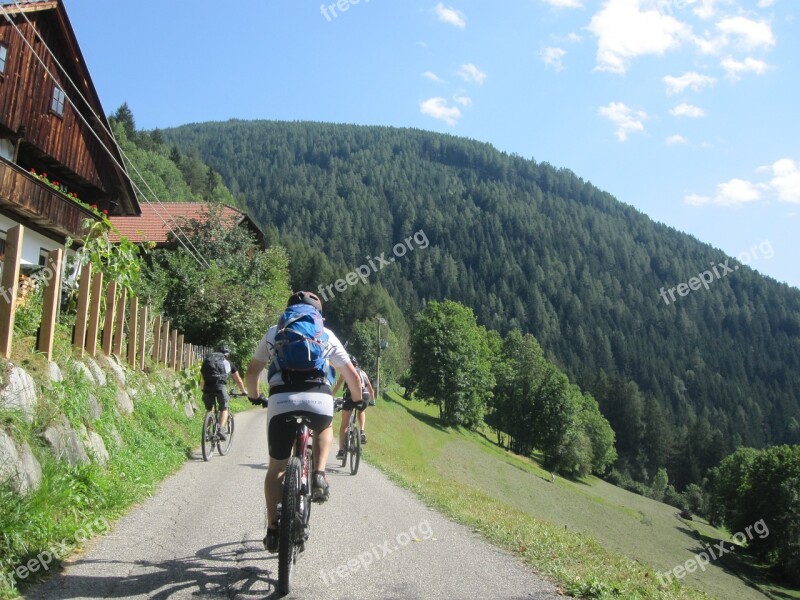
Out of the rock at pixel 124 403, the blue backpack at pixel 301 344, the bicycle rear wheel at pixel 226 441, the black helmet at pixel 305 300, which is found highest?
the black helmet at pixel 305 300

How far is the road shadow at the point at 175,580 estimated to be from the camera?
421 centimetres

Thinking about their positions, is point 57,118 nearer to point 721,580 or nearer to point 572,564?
point 572,564

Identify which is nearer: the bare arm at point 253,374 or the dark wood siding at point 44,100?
the bare arm at point 253,374

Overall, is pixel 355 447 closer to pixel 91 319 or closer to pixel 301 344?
pixel 91 319

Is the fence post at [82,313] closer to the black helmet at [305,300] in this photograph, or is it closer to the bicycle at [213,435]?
the bicycle at [213,435]

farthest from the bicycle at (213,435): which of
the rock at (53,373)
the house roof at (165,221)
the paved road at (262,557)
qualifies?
the house roof at (165,221)

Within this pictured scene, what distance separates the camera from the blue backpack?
4609mm

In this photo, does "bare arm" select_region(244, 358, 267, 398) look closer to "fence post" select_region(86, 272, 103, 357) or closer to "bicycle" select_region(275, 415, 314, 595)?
→ "bicycle" select_region(275, 415, 314, 595)

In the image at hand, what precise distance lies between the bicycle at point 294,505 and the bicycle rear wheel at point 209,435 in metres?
6.41

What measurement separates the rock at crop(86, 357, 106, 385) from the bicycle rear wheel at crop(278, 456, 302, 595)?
565cm

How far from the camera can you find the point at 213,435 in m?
11.1

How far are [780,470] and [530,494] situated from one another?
33637mm

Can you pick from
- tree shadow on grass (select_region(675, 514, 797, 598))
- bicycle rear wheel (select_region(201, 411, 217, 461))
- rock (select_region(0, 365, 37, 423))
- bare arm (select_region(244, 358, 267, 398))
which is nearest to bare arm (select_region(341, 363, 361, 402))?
bare arm (select_region(244, 358, 267, 398))

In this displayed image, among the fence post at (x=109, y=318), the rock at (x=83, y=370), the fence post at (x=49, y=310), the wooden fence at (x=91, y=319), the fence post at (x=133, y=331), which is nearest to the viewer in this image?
the wooden fence at (x=91, y=319)
